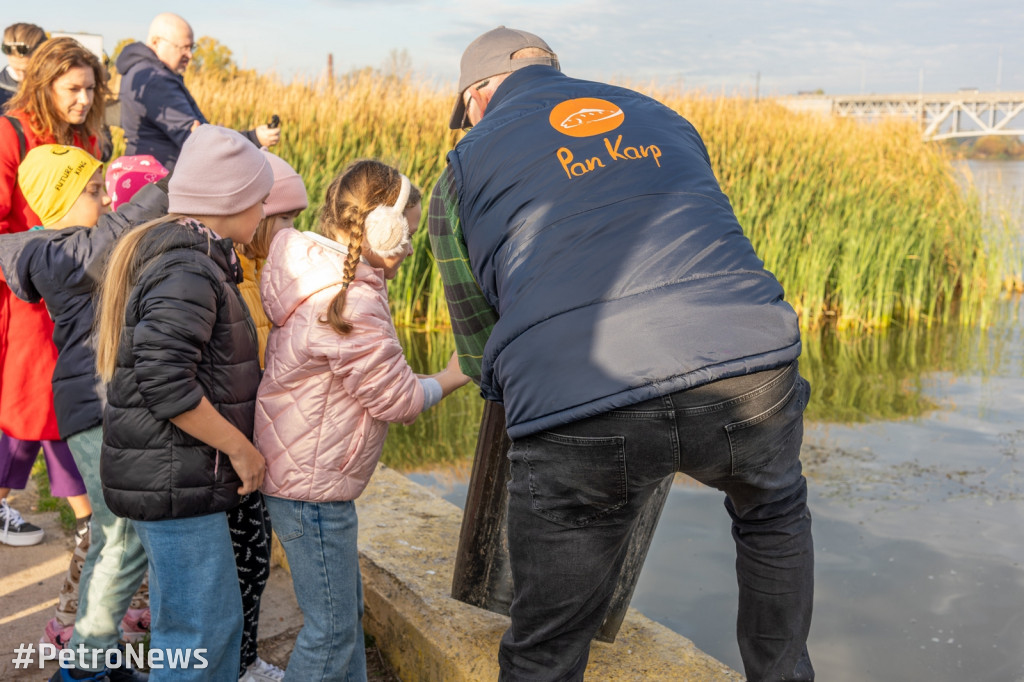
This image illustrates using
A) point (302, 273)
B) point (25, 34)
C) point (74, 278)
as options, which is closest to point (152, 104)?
point (25, 34)

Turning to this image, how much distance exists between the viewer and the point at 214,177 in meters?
2.15

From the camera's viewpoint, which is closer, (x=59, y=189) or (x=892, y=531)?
(x=59, y=189)

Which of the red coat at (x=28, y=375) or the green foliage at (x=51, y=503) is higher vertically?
the red coat at (x=28, y=375)

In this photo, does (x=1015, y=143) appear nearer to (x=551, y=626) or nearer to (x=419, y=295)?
(x=419, y=295)

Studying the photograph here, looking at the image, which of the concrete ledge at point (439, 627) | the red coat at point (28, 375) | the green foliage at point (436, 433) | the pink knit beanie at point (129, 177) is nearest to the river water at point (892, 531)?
the green foliage at point (436, 433)

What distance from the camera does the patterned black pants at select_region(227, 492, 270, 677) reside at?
7.90ft

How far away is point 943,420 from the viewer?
6.14 m

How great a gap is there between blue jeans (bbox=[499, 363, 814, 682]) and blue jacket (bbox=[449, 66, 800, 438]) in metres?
0.06

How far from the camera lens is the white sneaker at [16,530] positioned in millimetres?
3719

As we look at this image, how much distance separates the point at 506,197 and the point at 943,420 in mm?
5204

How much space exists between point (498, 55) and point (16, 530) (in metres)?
2.89

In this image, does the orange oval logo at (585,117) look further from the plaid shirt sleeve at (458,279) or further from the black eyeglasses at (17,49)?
the black eyeglasses at (17,49)

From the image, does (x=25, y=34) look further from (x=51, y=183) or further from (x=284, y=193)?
(x=284, y=193)

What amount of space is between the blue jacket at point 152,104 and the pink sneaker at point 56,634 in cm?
282
